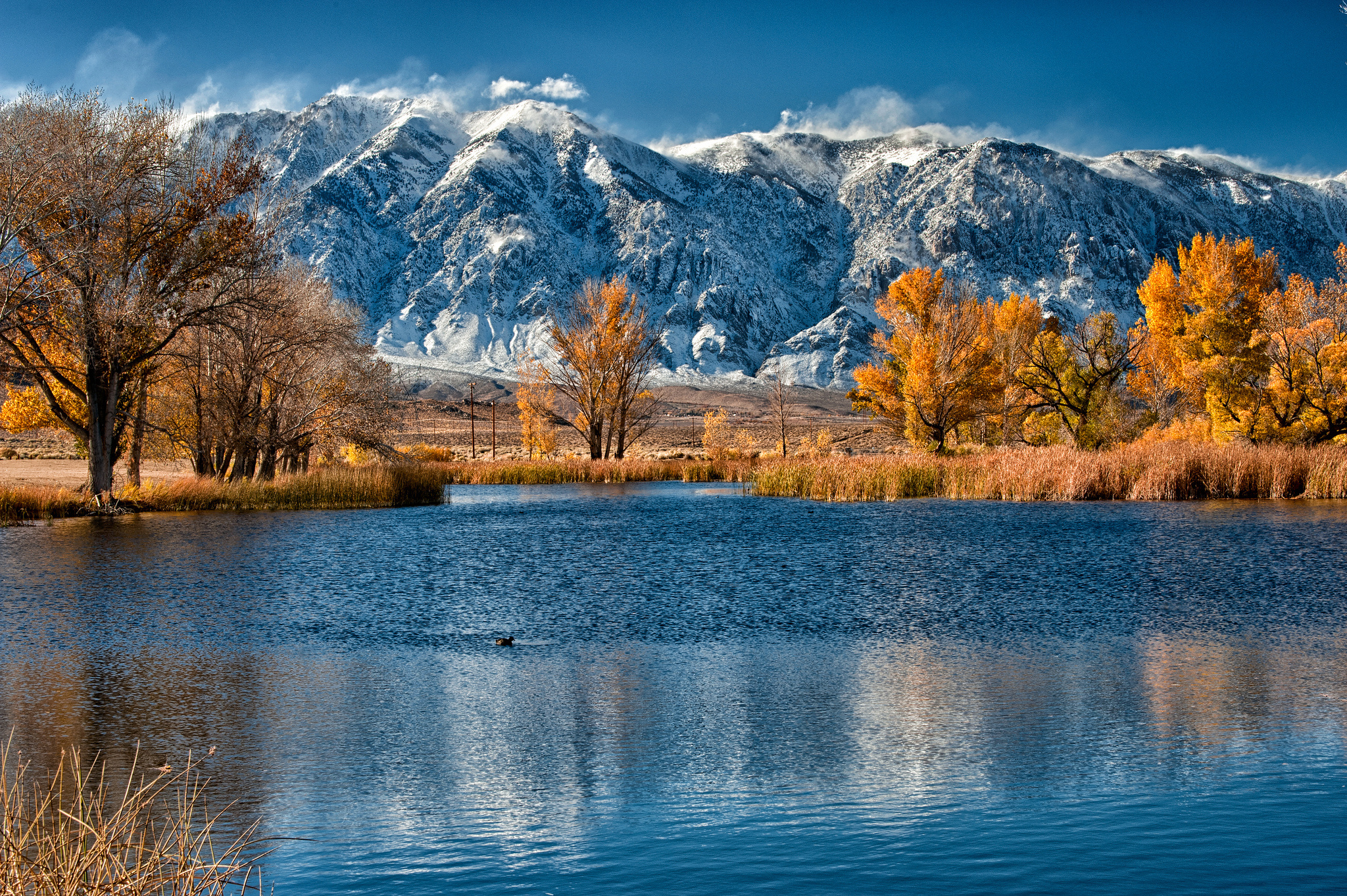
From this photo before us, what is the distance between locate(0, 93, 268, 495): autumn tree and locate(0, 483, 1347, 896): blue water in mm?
10480

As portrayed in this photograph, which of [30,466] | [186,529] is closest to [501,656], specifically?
[186,529]

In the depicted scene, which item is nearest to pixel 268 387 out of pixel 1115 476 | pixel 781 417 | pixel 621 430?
pixel 621 430

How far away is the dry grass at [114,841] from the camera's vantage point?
12.7ft

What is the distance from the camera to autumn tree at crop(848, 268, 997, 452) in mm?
47875

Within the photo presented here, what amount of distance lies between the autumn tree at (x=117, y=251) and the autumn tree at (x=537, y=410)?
2699cm

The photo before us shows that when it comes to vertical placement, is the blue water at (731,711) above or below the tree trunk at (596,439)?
below

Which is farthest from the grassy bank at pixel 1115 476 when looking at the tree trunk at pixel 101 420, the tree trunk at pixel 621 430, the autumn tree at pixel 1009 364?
the tree trunk at pixel 101 420

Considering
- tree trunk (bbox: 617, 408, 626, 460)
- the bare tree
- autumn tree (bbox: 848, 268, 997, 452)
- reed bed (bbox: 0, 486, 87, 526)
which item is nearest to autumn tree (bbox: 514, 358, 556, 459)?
tree trunk (bbox: 617, 408, 626, 460)

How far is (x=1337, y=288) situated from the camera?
39.2 metres

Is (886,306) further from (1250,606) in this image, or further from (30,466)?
(30,466)

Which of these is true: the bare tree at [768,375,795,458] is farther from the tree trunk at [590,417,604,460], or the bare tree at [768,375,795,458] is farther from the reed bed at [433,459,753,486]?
the tree trunk at [590,417,604,460]

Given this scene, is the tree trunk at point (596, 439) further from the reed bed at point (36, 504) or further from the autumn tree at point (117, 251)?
the reed bed at point (36, 504)

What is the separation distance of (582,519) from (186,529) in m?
10.3

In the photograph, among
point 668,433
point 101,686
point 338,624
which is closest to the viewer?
point 101,686
